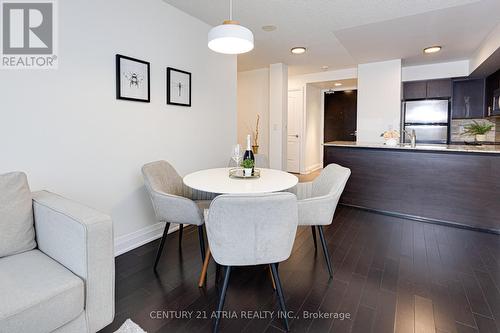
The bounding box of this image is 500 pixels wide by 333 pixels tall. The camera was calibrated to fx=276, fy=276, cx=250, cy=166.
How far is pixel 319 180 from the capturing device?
2486mm

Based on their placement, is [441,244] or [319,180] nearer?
[319,180]

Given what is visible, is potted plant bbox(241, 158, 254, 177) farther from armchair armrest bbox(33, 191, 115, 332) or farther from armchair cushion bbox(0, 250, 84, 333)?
armchair cushion bbox(0, 250, 84, 333)

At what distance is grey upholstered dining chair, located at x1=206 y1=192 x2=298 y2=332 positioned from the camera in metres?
1.38

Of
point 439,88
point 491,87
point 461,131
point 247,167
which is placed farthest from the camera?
point 461,131

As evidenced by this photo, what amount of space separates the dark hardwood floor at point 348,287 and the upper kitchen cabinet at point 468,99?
3.26m

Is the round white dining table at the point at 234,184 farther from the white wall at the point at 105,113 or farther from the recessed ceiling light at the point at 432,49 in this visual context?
the recessed ceiling light at the point at 432,49

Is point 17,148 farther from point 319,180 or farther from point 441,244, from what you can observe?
point 441,244

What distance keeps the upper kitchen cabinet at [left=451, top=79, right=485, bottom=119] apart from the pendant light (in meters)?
5.05

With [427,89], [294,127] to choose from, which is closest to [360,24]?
[427,89]

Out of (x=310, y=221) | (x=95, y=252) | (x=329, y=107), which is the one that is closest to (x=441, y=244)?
(x=310, y=221)

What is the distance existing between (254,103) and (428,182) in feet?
11.8

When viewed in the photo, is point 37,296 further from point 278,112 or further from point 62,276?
point 278,112

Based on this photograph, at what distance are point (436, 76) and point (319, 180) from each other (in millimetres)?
4577

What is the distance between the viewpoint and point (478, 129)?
5055 mm
